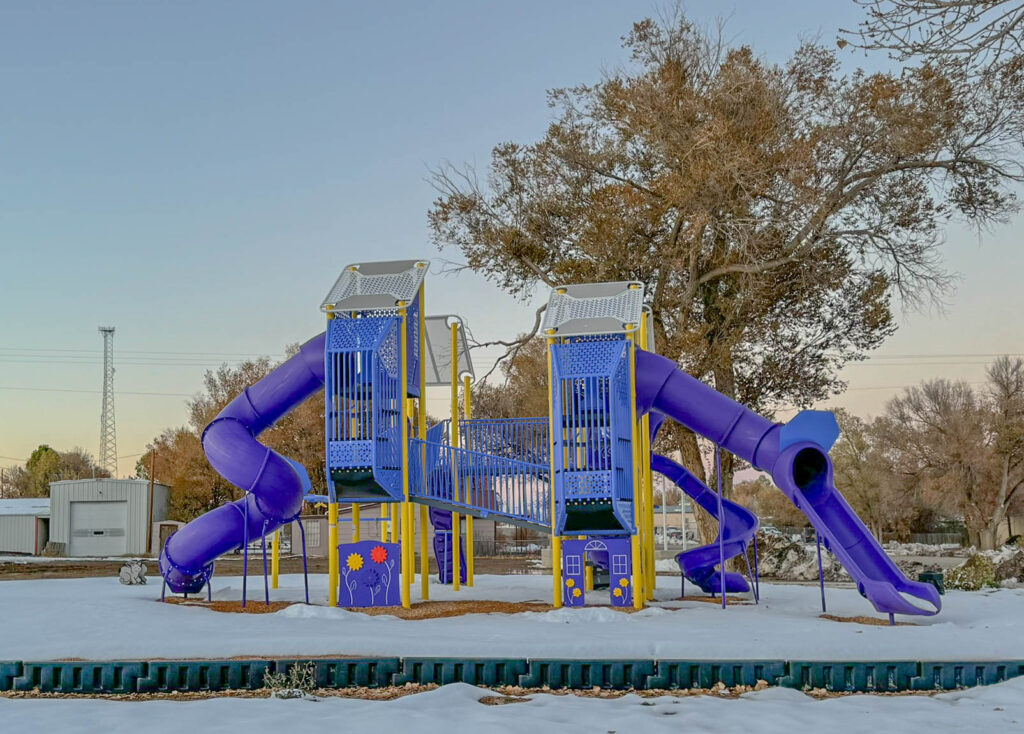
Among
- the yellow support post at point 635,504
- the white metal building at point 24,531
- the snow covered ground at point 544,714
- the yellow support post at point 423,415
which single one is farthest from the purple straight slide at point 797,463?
the white metal building at point 24,531

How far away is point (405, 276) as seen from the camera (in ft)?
43.1

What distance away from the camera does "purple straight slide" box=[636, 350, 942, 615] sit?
1124 centimetres

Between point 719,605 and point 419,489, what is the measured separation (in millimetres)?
4321

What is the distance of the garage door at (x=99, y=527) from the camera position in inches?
1725

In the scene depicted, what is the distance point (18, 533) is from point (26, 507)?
2.46 meters

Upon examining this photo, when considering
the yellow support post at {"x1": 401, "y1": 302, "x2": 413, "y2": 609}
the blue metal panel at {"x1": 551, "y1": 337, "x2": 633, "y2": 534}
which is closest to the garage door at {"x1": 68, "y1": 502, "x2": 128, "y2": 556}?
the yellow support post at {"x1": 401, "y1": 302, "x2": 413, "y2": 609}

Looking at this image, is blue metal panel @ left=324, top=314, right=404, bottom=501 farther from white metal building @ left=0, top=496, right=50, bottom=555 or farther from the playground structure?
white metal building @ left=0, top=496, right=50, bottom=555

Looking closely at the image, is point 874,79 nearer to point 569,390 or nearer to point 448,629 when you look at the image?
point 569,390

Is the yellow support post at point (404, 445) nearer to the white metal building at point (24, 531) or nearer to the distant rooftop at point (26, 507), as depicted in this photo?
the white metal building at point (24, 531)

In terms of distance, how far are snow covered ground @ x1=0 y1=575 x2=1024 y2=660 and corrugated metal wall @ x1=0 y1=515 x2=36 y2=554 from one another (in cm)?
3751

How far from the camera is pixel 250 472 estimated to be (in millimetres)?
12961

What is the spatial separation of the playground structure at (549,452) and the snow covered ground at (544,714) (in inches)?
174

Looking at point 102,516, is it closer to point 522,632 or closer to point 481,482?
point 481,482

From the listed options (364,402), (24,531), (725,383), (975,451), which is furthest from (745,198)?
(24,531)
